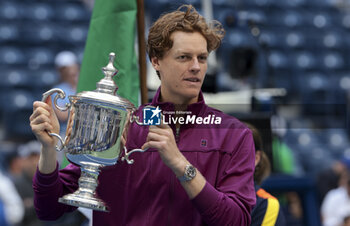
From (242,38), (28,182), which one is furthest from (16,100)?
(242,38)

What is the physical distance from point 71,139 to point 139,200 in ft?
0.81

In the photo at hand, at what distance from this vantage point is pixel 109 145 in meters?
1.49

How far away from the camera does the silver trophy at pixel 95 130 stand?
4.79 ft

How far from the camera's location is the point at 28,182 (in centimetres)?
523

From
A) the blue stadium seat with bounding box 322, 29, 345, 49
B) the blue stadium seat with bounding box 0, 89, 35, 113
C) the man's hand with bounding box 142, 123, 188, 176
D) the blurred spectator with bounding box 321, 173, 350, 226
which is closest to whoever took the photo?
the man's hand with bounding box 142, 123, 188, 176

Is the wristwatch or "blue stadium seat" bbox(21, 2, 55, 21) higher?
"blue stadium seat" bbox(21, 2, 55, 21)

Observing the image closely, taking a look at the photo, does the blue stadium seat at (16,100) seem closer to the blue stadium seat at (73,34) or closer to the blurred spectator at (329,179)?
the blue stadium seat at (73,34)

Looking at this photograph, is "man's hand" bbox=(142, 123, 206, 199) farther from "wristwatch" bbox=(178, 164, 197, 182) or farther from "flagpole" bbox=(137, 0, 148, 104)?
"flagpole" bbox=(137, 0, 148, 104)

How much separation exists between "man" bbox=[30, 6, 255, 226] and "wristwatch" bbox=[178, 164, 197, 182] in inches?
1.3

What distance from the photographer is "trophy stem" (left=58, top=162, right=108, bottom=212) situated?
145cm

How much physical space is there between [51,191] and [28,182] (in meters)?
3.79

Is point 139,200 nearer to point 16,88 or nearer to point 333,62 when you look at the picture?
point 16,88

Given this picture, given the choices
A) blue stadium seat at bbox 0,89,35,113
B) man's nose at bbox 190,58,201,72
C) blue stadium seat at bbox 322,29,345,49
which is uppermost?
blue stadium seat at bbox 322,29,345,49

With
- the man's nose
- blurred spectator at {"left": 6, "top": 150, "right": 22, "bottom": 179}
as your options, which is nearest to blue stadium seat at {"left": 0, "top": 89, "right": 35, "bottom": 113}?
blurred spectator at {"left": 6, "top": 150, "right": 22, "bottom": 179}
